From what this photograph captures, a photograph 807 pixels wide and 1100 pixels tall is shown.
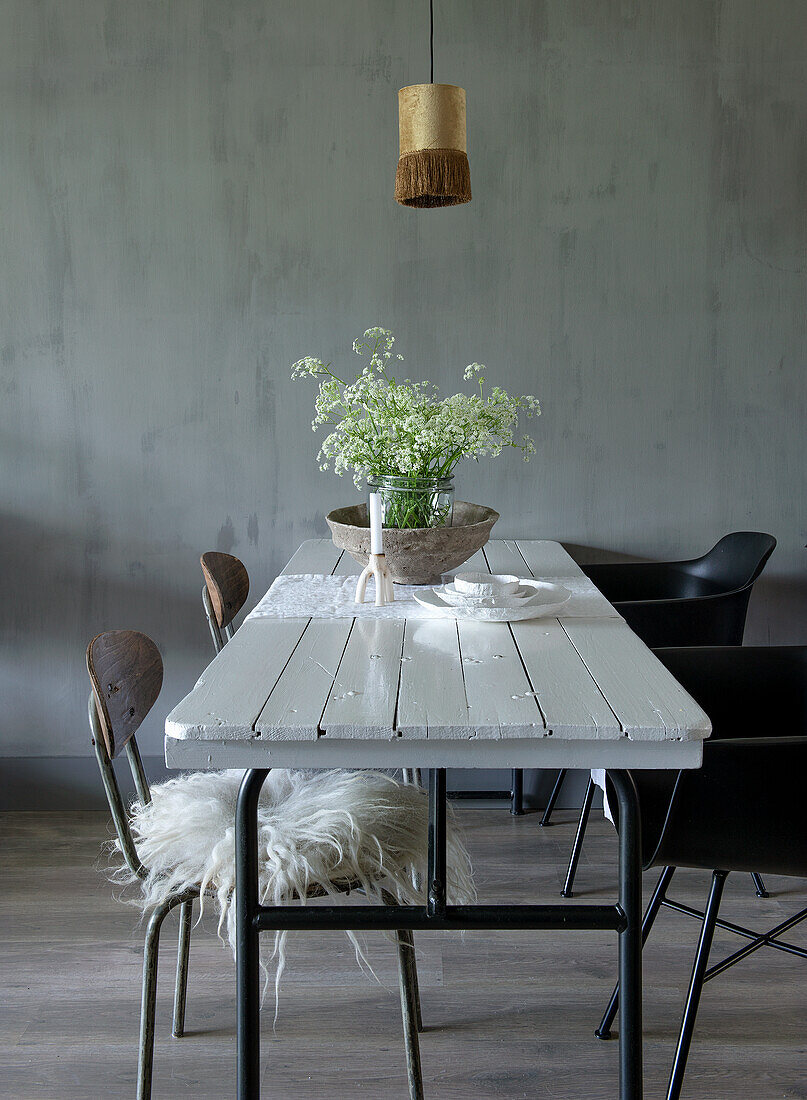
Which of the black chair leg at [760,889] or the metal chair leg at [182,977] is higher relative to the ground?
the metal chair leg at [182,977]

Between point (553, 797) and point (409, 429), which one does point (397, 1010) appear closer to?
point (553, 797)

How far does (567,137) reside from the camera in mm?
2973

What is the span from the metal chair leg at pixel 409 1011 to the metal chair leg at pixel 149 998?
0.41 meters

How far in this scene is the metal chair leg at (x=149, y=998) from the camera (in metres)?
1.62

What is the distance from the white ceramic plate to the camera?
1.93 m

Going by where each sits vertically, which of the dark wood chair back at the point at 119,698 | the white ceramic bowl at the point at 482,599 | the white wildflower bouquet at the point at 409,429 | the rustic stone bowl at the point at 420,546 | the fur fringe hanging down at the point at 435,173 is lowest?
the dark wood chair back at the point at 119,698

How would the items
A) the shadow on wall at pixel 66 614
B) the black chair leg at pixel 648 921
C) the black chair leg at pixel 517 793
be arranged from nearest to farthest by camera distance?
the black chair leg at pixel 648 921 < the black chair leg at pixel 517 793 < the shadow on wall at pixel 66 614

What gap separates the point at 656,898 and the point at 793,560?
1.56 metres

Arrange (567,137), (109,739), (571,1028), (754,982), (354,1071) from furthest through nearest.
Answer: (567,137) < (754,982) < (571,1028) < (354,1071) < (109,739)

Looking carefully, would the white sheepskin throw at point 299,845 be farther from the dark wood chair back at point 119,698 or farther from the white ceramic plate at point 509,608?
the white ceramic plate at point 509,608

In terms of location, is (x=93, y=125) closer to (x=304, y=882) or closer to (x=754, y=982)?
(x=304, y=882)

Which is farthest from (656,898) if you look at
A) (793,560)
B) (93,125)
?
(93,125)

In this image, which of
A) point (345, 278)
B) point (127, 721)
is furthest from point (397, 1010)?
point (345, 278)

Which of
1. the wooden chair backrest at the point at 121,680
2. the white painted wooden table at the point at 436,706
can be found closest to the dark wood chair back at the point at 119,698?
the wooden chair backrest at the point at 121,680
